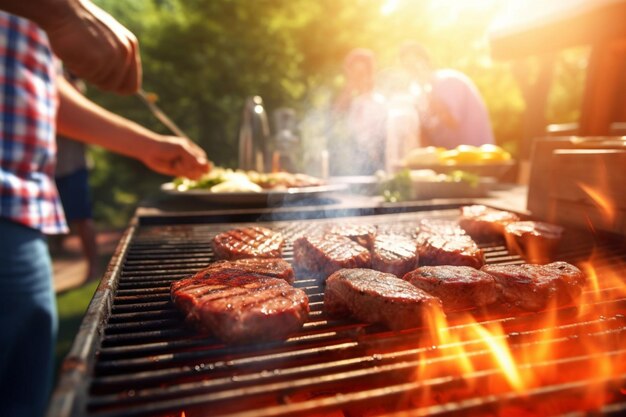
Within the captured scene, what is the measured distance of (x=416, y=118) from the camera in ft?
28.1

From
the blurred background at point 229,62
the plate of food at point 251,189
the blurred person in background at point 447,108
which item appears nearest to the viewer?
the plate of food at point 251,189

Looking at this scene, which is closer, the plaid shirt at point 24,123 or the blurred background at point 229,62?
the plaid shirt at point 24,123

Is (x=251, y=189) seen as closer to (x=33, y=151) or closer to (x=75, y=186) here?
(x=33, y=151)

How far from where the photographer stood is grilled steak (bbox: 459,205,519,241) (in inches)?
121

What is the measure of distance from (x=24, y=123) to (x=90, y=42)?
2.07 ft

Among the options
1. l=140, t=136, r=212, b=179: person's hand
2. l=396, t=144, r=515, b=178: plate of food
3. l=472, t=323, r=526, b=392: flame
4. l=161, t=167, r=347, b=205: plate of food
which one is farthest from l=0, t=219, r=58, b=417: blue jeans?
l=396, t=144, r=515, b=178: plate of food

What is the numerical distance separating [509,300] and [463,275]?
0.90ft

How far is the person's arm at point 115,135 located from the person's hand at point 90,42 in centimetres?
78

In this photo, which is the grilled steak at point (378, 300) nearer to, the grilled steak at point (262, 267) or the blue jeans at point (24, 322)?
the grilled steak at point (262, 267)

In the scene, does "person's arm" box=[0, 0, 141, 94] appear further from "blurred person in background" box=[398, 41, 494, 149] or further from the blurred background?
the blurred background

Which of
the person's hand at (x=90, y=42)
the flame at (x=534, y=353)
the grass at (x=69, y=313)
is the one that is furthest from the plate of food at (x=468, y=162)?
the grass at (x=69, y=313)

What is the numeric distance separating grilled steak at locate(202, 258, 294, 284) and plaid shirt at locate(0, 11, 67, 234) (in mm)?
1213

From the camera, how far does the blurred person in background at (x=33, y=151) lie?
89.6 inches

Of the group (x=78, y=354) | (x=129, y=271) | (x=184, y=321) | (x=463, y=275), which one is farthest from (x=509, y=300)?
(x=129, y=271)
